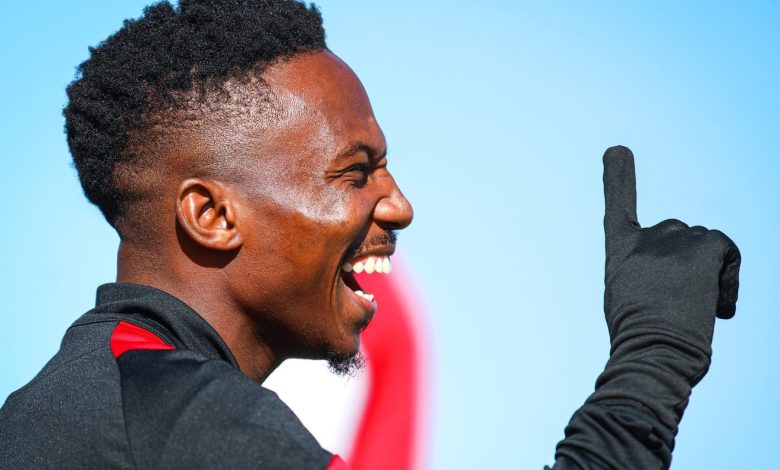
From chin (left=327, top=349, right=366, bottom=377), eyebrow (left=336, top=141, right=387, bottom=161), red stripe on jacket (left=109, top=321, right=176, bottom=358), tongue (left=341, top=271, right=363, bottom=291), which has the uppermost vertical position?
eyebrow (left=336, top=141, right=387, bottom=161)

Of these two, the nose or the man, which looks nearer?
the man

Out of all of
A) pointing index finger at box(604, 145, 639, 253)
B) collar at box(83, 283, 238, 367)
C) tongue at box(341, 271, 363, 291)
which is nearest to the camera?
collar at box(83, 283, 238, 367)

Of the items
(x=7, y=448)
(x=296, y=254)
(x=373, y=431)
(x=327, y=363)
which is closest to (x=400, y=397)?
(x=373, y=431)

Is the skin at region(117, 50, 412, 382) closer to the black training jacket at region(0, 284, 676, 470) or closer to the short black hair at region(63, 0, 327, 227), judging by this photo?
the short black hair at region(63, 0, 327, 227)

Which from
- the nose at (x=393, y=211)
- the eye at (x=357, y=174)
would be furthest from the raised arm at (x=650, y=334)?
the eye at (x=357, y=174)

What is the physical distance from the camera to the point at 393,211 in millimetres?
2980

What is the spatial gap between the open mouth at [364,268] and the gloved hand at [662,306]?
676 mm

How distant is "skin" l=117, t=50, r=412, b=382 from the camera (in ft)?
9.09

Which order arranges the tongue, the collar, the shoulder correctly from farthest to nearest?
the tongue → the collar → the shoulder

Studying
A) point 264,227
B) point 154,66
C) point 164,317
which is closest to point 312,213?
point 264,227

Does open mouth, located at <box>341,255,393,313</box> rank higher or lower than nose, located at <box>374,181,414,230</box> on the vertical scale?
lower

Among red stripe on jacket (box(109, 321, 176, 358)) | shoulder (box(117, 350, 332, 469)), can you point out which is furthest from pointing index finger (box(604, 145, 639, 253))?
red stripe on jacket (box(109, 321, 176, 358))

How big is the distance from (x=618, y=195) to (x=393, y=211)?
2.12 ft

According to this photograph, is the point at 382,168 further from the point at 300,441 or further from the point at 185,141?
the point at 300,441
